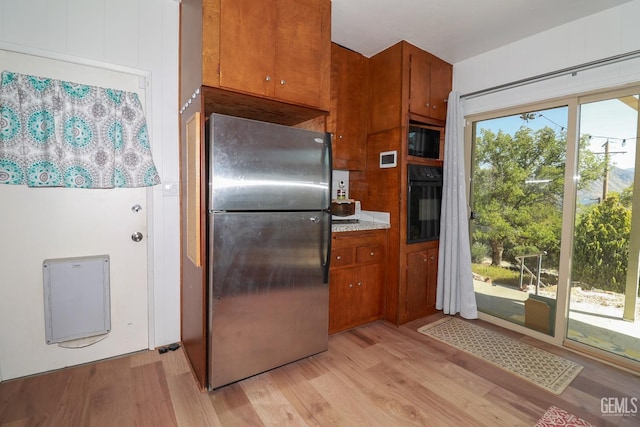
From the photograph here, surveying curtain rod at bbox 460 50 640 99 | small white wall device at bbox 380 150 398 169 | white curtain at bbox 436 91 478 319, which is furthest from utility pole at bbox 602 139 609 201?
small white wall device at bbox 380 150 398 169

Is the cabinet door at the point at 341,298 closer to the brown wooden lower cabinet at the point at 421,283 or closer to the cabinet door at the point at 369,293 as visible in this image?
the cabinet door at the point at 369,293

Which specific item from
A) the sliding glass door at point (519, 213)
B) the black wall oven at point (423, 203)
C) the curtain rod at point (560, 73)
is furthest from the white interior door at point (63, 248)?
the sliding glass door at point (519, 213)

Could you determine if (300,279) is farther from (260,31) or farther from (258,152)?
(260,31)

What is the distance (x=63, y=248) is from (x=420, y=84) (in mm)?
3198

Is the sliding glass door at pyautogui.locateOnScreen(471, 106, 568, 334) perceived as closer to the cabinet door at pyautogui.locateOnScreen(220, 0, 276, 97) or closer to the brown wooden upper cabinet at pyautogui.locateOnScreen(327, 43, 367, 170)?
the brown wooden upper cabinet at pyautogui.locateOnScreen(327, 43, 367, 170)

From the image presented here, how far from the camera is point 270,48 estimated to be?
1818mm

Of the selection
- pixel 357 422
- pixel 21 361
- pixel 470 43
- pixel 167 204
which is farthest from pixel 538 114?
pixel 21 361

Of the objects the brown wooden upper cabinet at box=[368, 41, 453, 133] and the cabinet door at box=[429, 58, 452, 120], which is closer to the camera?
the brown wooden upper cabinet at box=[368, 41, 453, 133]

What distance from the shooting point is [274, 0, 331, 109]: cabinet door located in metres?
1.87

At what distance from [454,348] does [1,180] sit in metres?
3.37

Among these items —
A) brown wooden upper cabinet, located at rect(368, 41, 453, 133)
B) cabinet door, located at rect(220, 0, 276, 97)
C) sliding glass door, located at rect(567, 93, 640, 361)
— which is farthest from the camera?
brown wooden upper cabinet, located at rect(368, 41, 453, 133)

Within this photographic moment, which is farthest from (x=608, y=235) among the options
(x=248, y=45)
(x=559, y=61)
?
(x=248, y=45)

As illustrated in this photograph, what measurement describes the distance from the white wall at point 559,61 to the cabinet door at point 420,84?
41 centimetres

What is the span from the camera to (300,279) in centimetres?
201
